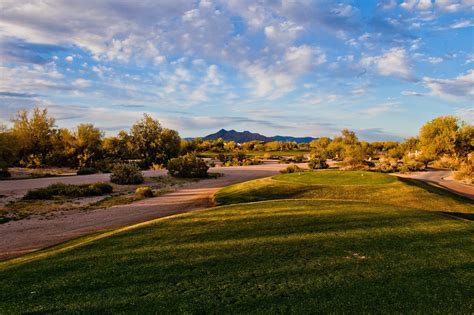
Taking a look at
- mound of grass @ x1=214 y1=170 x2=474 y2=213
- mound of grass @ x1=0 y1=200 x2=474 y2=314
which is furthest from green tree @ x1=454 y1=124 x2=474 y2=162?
mound of grass @ x1=0 y1=200 x2=474 y2=314

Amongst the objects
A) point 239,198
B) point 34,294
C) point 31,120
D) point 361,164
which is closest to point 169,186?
point 239,198

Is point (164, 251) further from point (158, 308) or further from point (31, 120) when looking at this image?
point (31, 120)

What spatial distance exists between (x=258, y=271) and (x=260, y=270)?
0.06 metres

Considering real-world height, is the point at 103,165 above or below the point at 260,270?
above

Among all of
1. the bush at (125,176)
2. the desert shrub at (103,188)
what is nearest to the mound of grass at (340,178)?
the desert shrub at (103,188)

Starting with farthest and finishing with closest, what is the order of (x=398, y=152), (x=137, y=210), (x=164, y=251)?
(x=398, y=152) → (x=137, y=210) → (x=164, y=251)

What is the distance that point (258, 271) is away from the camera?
516 centimetres

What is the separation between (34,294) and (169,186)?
21077 mm

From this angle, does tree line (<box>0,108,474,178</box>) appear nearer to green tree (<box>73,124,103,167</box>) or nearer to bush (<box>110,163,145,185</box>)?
green tree (<box>73,124,103,167</box>)

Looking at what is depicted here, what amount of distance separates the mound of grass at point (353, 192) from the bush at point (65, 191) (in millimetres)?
8477

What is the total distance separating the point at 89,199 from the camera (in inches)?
736

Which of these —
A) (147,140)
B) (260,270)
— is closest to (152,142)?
(147,140)

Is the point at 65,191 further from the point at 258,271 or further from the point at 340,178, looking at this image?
the point at 258,271

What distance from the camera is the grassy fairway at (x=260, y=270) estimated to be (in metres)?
4.11
